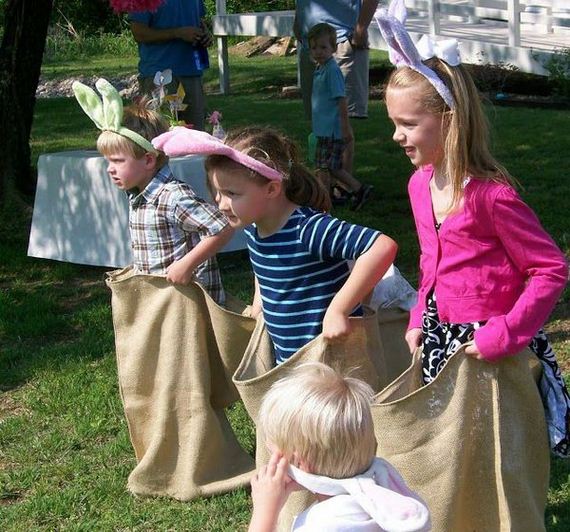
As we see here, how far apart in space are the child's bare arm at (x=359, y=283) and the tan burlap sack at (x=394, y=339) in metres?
0.40

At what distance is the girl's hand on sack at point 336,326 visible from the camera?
2.85m

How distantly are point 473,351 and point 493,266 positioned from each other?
24 centimetres

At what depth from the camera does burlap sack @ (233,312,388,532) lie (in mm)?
2857

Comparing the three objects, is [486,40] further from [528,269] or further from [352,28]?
[528,269]

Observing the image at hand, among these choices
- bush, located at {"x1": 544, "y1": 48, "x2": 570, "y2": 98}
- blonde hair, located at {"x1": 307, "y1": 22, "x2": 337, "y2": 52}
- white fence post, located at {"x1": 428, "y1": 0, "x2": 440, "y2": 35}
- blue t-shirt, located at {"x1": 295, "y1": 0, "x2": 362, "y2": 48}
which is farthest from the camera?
white fence post, located at {"x1": 428, "y1": 0, "x2": 440, "y2": 35}

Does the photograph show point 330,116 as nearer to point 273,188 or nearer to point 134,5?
point 134,5

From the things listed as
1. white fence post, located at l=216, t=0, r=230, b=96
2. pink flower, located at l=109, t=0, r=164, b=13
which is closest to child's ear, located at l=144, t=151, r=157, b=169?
pink flower, located at l=109, t=0, r=164, b=13

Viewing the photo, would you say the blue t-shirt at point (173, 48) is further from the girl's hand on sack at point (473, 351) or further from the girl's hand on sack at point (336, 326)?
the girl's hand on sack at point (473, 351)

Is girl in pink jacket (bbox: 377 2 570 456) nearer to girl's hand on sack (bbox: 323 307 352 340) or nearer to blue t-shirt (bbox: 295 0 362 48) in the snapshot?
girl's hand on sack (bbox: 323 307 352 340)

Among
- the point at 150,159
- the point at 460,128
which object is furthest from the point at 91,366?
the point at 460,128

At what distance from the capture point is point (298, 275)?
3.07 metres

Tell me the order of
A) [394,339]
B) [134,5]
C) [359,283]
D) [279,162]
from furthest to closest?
[134,5], [394,339], [279,162], [359,283]

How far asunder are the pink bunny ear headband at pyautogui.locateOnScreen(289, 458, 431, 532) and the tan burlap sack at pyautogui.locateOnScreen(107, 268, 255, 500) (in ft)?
4.57

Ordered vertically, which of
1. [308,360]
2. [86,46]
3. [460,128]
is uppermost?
[460,128]
